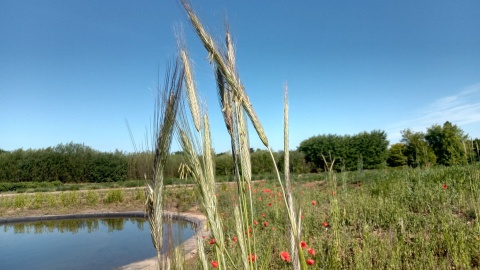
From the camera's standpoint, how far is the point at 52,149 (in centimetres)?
2259

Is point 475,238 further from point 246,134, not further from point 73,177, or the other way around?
point 73,177

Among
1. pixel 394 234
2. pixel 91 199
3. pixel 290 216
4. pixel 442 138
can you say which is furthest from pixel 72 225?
pixel 442 138

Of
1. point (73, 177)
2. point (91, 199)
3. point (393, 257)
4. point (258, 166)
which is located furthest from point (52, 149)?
point (393, 257)

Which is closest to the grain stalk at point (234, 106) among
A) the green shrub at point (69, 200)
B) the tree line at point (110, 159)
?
the green shrub at point (69, 200)

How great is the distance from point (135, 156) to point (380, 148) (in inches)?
849

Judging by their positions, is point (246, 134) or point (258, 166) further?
point (258, 166)

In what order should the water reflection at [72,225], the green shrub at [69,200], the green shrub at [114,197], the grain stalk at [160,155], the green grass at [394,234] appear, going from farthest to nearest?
1. the green shrub at [114,197]
2. the green shrub at [69,200]
3. the water reflection at [72,225]
4. the green grass at [394,234]
5. the grain stalk at [160,155]

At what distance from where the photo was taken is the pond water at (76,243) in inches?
269

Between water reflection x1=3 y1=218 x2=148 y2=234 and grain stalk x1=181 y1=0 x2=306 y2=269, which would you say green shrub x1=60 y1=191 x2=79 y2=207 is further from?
grain stalk x1=181 y1=0 x2=306 y2=269

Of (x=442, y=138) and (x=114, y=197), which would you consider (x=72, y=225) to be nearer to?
(x=114, y=197)

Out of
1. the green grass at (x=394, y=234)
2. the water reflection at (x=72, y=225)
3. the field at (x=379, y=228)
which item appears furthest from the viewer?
the water reflection at (x=72, y=225)

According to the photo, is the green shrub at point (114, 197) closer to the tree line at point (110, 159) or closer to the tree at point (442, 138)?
the tree line at point (110, 159)

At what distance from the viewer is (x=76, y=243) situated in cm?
830

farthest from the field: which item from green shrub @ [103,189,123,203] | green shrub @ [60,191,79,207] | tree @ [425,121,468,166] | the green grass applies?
tree @ [425,121,468,166]
